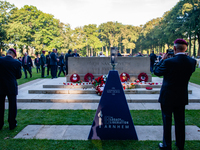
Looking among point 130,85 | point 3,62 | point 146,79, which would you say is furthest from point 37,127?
point 146,79

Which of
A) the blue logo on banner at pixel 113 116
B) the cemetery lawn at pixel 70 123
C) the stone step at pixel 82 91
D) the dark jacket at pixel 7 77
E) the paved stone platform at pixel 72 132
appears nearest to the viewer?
the cemetery lawn at pixel 70 123

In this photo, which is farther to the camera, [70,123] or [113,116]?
[70,123]

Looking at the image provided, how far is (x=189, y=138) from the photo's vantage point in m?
4.03

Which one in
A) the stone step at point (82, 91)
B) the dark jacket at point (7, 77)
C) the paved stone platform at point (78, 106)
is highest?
the dark jacket at point (7, 77)

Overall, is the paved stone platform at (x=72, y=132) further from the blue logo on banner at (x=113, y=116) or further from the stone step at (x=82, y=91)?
the stone step at (x=82, y=91)

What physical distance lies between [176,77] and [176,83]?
0.38ft

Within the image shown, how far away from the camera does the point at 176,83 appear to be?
3.21 meters

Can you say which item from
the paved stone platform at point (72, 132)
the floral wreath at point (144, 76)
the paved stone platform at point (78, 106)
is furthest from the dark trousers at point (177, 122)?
the floral wreath at point (144, 76)

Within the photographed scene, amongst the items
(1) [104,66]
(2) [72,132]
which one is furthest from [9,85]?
(1) [104,66]

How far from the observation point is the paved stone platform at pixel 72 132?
412 centimetres

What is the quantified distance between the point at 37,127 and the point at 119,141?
7.83ft

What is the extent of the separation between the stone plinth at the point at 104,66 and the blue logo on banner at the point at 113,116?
669cm

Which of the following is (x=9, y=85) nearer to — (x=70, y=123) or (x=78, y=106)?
(x=70, y=123)

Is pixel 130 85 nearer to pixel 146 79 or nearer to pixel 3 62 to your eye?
pixel 146 79
